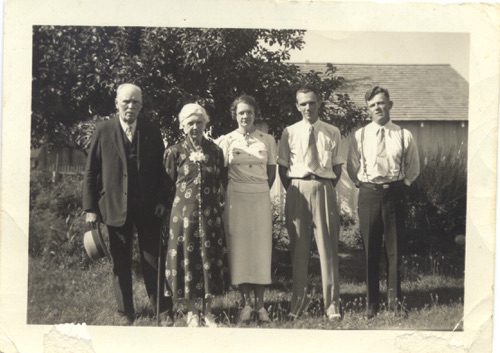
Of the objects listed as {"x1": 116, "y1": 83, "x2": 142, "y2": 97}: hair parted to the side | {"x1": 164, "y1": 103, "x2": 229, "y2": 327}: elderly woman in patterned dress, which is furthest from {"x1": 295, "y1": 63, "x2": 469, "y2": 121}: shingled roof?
{"x1": 116, "y1": 83, "x2": 142, "y2": 97}: hair parted to the side

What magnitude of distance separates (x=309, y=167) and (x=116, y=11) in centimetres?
217

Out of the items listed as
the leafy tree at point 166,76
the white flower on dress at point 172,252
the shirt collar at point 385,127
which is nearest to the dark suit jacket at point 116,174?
the leafy tree at point 166,76

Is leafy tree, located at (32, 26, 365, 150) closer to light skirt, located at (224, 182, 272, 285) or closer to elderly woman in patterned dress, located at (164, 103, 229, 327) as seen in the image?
elderly woman in patterned dress, located at (164, 103, 229, 327)

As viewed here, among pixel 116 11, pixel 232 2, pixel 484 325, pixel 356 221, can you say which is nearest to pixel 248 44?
pixel 232 2

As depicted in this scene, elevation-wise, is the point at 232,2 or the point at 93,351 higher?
the point at 232,2

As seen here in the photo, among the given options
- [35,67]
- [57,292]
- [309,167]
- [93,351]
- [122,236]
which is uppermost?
[35,67]

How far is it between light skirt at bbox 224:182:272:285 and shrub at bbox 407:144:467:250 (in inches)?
52.8

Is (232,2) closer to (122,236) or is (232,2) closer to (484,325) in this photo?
(122,236)

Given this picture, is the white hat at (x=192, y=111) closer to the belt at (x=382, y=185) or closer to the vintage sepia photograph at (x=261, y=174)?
the vintage sepia photograph at (x=261, y=174)

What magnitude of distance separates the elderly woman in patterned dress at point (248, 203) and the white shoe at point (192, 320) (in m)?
0.42

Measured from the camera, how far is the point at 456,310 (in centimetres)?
648

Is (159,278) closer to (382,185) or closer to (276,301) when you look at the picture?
(276,301)

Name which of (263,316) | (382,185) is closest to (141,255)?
(263,316)

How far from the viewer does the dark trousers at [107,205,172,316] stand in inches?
249
